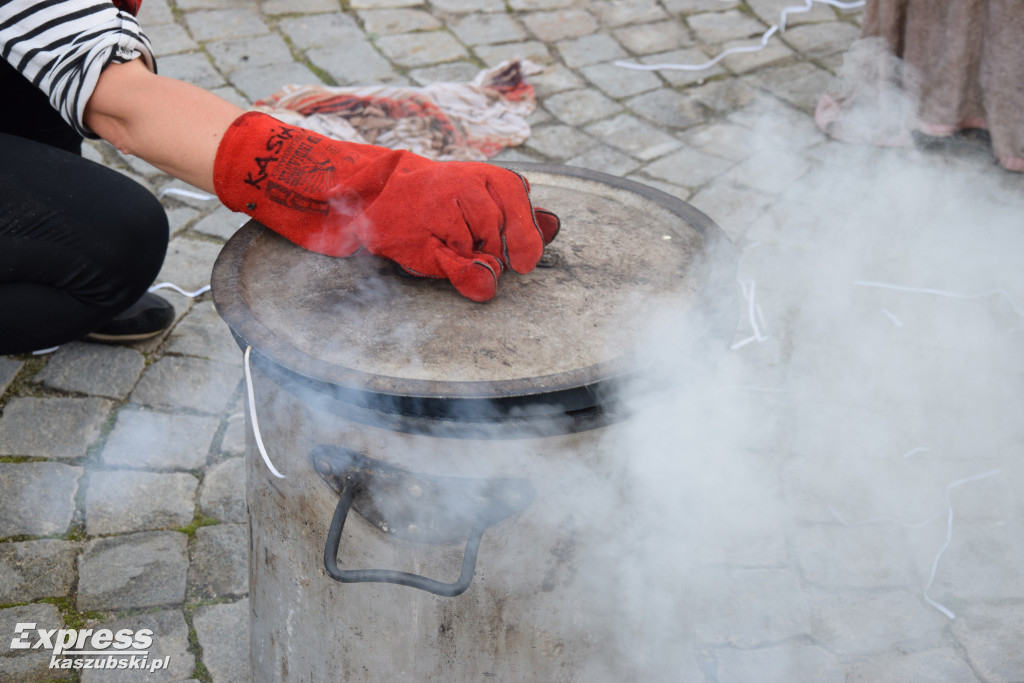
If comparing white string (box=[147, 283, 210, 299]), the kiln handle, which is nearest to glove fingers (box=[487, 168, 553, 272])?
the kiln handle

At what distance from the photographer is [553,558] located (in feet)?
4.89

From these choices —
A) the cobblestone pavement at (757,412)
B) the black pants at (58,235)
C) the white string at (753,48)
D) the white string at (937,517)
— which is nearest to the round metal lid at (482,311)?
the cobblestone pavement at (757,412)

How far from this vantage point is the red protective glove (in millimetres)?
1560

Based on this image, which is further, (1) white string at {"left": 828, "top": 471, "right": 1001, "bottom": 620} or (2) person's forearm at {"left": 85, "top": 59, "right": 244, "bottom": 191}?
(1) white string at {"left": 828, "top": 471, "right": 1001, "bottom": 620}

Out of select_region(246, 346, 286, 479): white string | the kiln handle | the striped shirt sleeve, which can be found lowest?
the kiln handle

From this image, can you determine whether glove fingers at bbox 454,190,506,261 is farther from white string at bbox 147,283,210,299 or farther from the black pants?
white string at bbox 147,283,210,299

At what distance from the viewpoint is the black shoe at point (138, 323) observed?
303cm

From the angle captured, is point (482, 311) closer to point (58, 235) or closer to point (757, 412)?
point (58, 235)

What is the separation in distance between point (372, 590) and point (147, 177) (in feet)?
10.1

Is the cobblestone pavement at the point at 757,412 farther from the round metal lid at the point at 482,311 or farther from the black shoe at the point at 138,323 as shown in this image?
the round metal lid at the point at 482,311

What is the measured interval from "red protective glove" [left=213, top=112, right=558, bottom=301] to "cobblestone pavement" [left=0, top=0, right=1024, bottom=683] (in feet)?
2.10

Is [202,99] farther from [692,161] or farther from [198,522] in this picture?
[692,161]

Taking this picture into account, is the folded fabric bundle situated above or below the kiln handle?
below

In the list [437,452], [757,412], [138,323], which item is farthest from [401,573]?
[138,323]
